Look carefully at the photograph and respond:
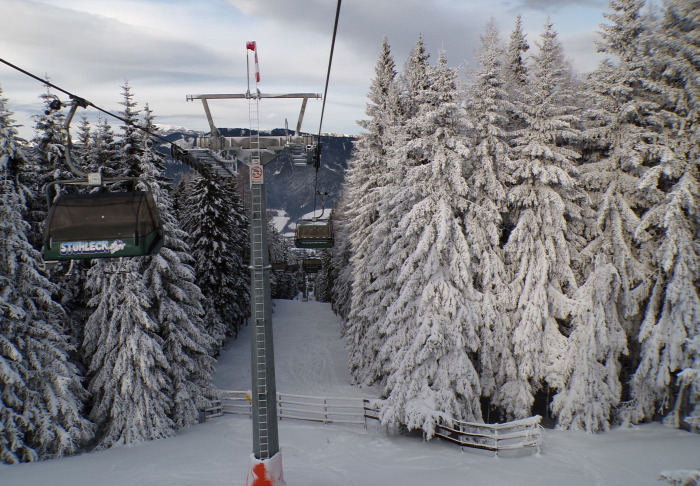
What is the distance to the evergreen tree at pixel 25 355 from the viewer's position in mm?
15766

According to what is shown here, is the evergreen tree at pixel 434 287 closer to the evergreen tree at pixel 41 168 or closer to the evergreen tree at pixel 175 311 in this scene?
the evergreen tree at pixel 175 311

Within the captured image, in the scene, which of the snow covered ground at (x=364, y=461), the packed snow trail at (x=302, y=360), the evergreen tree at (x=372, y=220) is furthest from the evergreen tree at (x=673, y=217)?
the packed snow trail at (x=302, y=360)

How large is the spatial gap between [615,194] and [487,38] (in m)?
8.83

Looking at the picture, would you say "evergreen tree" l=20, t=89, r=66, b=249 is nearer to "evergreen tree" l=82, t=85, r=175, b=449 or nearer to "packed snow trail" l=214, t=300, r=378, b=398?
"evergreen tree" l=82, t=85, r=175, b=449

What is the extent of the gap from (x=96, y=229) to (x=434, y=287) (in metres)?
12.5

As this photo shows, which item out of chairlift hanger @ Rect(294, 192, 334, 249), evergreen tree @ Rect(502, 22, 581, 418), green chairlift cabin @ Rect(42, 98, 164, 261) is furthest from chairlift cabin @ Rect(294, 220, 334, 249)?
green chairlift cabin @ Rect(42, 98, 164, 261)

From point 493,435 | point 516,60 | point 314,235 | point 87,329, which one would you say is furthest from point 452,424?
point 516,60

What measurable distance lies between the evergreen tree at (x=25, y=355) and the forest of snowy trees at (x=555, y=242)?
38.7 ft

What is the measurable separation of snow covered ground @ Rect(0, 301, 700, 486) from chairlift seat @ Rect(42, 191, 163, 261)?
7.97 metres

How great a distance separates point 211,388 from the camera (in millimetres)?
21562

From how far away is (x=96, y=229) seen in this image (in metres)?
8.27

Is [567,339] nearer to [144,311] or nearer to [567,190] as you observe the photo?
[567,190]

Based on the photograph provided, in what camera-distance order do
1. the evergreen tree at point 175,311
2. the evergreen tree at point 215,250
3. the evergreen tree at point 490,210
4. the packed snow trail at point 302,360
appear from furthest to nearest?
the evergreen tree at point 215,250, the packed snow trail at point 302,360, the evergreen tree at point 175,311, the evergreen tree at point 490,210

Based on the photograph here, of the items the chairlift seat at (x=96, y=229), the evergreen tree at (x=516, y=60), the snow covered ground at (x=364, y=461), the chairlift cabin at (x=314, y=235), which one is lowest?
the snow covered ground at (x=364, y=461)
